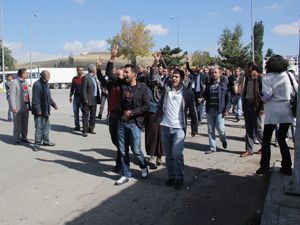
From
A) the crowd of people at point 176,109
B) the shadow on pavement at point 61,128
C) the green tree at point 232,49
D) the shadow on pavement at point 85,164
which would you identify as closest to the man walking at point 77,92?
the shadow on pavement at point 61,128

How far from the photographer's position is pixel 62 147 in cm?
973

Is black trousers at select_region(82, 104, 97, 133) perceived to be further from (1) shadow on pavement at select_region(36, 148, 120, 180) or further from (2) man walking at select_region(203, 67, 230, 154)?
(2) man walking at select_region(203, 67, 230, 154)

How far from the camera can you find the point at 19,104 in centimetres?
1008

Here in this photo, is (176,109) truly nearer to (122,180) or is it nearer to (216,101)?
(122,180)

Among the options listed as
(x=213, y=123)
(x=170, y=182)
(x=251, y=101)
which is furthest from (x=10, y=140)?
(x=251, y=101)

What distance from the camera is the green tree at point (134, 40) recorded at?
207ft

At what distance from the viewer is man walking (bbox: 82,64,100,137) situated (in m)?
11.4

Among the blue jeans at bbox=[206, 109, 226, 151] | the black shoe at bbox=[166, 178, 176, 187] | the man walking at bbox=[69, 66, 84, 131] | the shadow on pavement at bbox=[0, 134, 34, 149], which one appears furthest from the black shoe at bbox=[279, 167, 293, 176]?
the man walking at bbox=[69, 66, 84, 131]

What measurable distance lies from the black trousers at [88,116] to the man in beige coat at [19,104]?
1634 mm

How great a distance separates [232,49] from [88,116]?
4921 cm

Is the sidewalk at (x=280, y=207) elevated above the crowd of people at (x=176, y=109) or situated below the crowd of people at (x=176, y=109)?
below

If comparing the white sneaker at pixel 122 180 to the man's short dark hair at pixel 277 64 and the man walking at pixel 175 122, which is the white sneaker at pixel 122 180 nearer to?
the man walking at pixel 175 122

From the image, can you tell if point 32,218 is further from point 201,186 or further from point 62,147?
point 62,147

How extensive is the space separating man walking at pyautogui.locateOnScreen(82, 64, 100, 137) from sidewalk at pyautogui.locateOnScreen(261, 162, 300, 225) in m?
6.77
